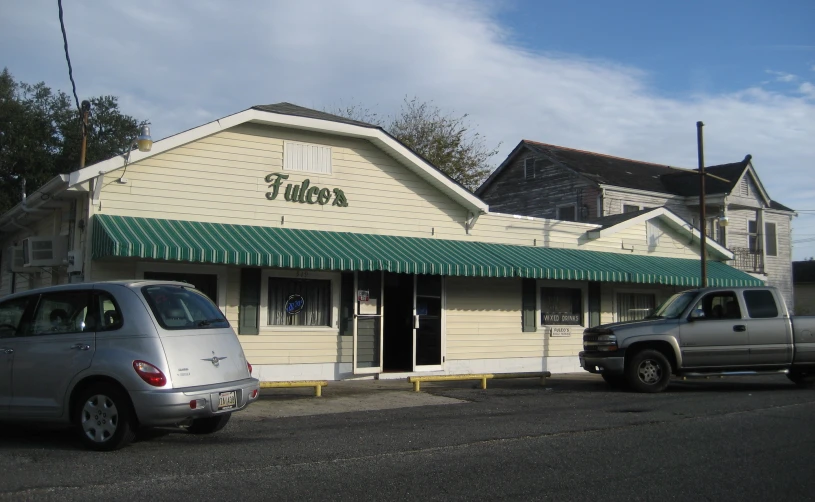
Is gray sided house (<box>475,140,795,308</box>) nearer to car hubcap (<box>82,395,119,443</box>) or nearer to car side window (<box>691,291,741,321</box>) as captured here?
car side window (<box>691,291,741,321</box>)

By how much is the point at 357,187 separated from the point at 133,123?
97.8 feet

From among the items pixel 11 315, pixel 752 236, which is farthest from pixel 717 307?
pixel 752 236

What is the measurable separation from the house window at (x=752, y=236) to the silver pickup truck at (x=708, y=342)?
17.7m

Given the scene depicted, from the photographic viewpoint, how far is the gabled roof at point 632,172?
2783 cm

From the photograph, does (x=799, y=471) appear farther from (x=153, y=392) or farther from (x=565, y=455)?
(x=153, y=392)

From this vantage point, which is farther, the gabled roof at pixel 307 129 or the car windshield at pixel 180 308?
the gabled roof at pixel 307 129

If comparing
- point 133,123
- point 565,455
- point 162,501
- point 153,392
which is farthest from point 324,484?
point 133,123

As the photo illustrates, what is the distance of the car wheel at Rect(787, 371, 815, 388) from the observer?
46.9ft

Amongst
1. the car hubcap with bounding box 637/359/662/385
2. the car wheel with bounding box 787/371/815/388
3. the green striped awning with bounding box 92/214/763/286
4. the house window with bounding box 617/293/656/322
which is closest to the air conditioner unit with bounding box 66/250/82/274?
the green striped awning with bounding box 92/214/763/286

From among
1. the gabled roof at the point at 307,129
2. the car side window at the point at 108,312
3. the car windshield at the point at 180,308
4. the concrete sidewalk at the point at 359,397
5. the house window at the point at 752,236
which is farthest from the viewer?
the house window at the point at 752,236

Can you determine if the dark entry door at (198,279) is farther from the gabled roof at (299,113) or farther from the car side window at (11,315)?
the car side window at (11,315)

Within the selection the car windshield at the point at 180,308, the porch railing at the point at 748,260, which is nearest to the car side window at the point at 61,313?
the car windshield at the point at 180,308

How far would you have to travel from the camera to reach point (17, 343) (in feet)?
27.1

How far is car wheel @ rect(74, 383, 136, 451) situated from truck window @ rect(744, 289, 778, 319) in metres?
10.9
